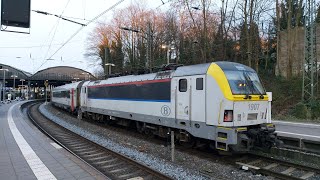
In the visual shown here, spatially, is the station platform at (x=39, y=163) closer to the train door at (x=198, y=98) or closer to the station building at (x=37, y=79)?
the train door at (x=198, y=98)

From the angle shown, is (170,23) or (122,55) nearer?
(170,23)

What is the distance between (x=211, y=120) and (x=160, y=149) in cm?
304

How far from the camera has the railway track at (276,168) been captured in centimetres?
859

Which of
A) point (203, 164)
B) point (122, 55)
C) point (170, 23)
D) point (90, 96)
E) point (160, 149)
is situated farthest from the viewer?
point (122, 55)

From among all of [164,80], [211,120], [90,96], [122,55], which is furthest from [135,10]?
[211,120]

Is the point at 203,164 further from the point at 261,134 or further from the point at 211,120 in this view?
the point at 261,134

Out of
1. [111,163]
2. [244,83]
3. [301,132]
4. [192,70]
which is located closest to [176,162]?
[111,163]

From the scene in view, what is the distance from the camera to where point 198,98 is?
434 inches

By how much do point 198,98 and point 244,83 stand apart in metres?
1.62

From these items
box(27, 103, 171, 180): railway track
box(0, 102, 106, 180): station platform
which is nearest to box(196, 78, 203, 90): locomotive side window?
box(27, 103, 171, 180): railway track

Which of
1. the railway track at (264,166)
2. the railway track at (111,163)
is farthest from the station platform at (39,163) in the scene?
the railway track at (264,166)

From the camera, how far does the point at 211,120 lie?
1044cm

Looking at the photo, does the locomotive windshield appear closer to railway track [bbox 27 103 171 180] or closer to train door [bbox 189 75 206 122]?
train door [bbox 189 75 206 122]

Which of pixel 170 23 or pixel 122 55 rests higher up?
pixel 170 23
